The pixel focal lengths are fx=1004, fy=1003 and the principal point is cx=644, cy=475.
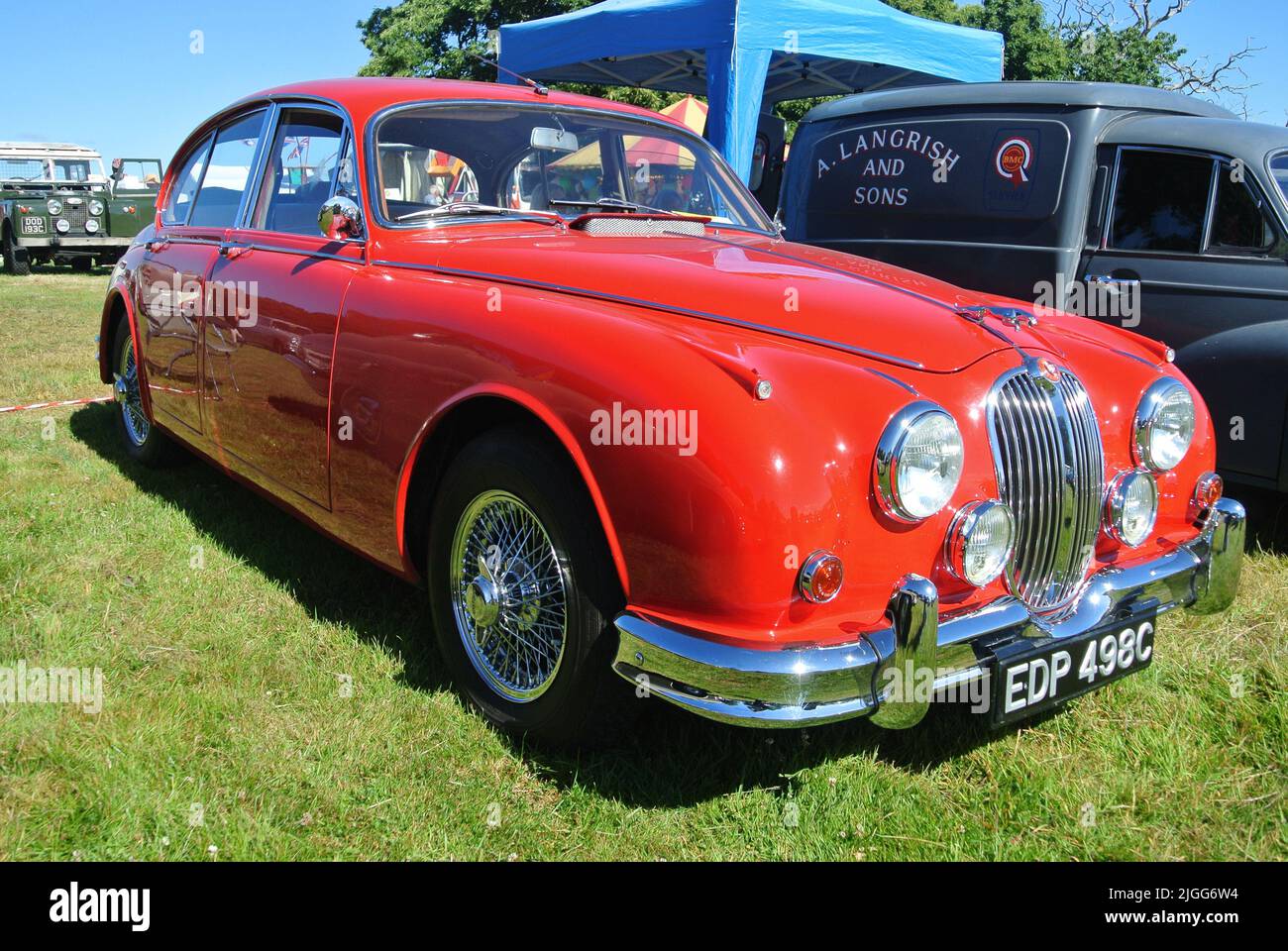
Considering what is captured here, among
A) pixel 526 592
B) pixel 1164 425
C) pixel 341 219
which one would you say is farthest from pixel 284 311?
pixel 1164 425

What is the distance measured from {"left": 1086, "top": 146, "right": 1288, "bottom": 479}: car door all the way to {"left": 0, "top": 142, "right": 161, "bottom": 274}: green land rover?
16003mm

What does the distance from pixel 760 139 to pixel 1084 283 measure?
5531mm

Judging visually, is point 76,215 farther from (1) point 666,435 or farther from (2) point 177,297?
(1) point 666,435

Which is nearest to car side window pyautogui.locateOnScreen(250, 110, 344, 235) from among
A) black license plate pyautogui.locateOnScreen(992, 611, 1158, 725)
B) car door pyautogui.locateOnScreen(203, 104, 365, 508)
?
car door pyautogui.locateOnScreen(203, 104, 365, 508)

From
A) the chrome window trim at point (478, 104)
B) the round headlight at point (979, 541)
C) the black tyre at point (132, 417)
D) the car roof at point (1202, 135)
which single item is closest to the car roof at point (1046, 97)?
the car roof at point (1202, 135)

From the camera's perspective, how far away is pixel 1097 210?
5113 mm

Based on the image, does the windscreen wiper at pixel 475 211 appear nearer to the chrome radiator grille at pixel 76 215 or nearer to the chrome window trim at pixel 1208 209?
the chrome window trim at pixel 1208 209

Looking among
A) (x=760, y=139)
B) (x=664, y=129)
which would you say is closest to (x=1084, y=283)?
(x=664, y=129)

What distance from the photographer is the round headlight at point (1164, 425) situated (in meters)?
2.72

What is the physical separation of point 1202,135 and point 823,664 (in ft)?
13.5

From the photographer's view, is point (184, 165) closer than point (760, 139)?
Yes

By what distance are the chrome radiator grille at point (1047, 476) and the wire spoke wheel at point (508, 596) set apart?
1.09m
